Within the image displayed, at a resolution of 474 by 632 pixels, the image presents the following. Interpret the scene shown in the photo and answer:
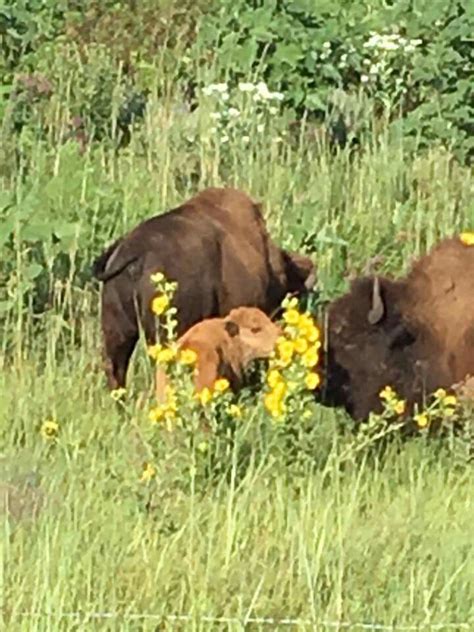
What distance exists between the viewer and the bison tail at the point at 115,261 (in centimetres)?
805

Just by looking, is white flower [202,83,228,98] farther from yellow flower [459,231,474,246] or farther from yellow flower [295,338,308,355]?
yellow flower [295,338,308,355]

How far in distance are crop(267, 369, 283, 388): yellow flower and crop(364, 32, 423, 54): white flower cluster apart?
5.87m

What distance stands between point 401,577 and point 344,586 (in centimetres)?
25

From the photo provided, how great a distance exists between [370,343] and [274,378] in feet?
5.37

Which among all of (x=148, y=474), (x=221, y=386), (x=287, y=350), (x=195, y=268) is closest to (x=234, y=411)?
(x=221, y=386)

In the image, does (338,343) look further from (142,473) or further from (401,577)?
(401,577)

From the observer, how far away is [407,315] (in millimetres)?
8469

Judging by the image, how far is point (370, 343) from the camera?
327 inches

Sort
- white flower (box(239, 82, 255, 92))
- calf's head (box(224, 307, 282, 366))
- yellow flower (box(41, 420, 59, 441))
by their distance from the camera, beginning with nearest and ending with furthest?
yellow flower (box(41, 420, 59, 441))
calf's head (box(224, 307, 282, 366))
white flower (box(239, 82, 255, 92))

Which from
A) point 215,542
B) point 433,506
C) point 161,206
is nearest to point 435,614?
point 215,542

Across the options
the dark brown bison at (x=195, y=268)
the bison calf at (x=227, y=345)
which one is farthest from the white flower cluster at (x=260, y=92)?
the bison calf at (x=227, y=345)

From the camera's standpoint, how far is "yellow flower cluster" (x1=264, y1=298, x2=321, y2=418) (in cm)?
667

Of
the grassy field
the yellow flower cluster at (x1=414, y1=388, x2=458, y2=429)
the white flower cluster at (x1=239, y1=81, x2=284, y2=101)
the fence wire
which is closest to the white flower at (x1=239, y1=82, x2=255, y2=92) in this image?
the white flower cluster at (x1=239, y1=81, x2=284, y2=101)

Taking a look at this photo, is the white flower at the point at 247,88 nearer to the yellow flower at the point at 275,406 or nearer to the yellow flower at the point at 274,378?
the yellow flower at the point at 274,378
